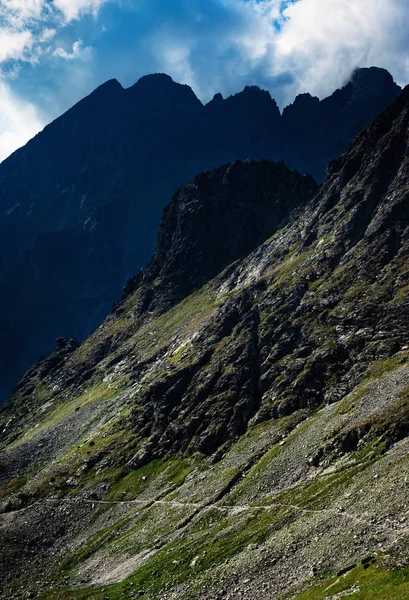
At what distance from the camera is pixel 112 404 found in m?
162

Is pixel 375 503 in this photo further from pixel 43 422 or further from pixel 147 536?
pixel 43 422

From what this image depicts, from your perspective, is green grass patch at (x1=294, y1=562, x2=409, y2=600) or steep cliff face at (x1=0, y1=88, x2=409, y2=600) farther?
steep cliff face at (x1=0, y1=88, x2=409, y2=600)

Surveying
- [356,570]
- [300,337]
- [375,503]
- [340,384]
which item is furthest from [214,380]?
[356,570]

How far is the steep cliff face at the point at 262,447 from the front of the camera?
4778 centimetres

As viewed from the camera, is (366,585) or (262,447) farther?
(262,447)

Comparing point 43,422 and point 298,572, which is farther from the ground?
point 43,422

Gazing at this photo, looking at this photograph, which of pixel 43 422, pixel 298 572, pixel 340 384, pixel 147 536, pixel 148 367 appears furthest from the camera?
pixel 43 422

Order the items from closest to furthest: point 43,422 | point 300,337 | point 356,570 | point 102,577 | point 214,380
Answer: point 356,570, point 102,577, point 300,337, point 214,380, point 43,422

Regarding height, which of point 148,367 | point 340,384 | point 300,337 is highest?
point 148,367

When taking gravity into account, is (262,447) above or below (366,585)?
below

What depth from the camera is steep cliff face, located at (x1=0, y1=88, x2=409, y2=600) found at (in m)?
47.8

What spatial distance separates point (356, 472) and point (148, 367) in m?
125

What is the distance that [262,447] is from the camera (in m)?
88.4

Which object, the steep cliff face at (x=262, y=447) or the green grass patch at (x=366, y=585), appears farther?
the steep cliff face at (x=262, y=447)
